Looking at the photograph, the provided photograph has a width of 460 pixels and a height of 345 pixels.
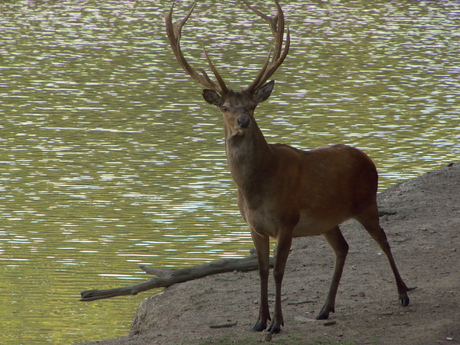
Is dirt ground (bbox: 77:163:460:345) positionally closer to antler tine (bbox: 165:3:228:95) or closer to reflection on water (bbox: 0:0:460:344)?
reflection on water (bbox: 0:0:460:344)

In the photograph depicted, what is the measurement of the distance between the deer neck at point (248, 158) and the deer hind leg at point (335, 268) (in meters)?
1.21

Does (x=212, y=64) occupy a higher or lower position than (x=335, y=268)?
higher

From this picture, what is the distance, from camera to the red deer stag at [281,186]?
26.4ft

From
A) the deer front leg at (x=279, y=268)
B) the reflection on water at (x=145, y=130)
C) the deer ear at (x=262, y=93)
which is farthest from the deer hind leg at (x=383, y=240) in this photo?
the reflection on water at (x=145, y=130)

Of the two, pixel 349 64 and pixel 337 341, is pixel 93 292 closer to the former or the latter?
pixel 337 341

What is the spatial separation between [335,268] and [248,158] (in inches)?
60.0

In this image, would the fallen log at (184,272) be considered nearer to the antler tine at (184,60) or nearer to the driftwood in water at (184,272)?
the driftwood in water at (184,272)

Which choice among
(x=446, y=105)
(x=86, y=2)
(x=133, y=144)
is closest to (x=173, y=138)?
(x=133, y=144)

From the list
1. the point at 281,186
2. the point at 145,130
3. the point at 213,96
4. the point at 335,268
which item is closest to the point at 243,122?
the point at 213,96

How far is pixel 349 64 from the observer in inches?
1168

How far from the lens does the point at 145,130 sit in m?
20.0

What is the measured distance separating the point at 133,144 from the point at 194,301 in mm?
9330

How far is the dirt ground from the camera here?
8.00 meters

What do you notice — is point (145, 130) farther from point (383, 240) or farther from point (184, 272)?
point (383, 240)
